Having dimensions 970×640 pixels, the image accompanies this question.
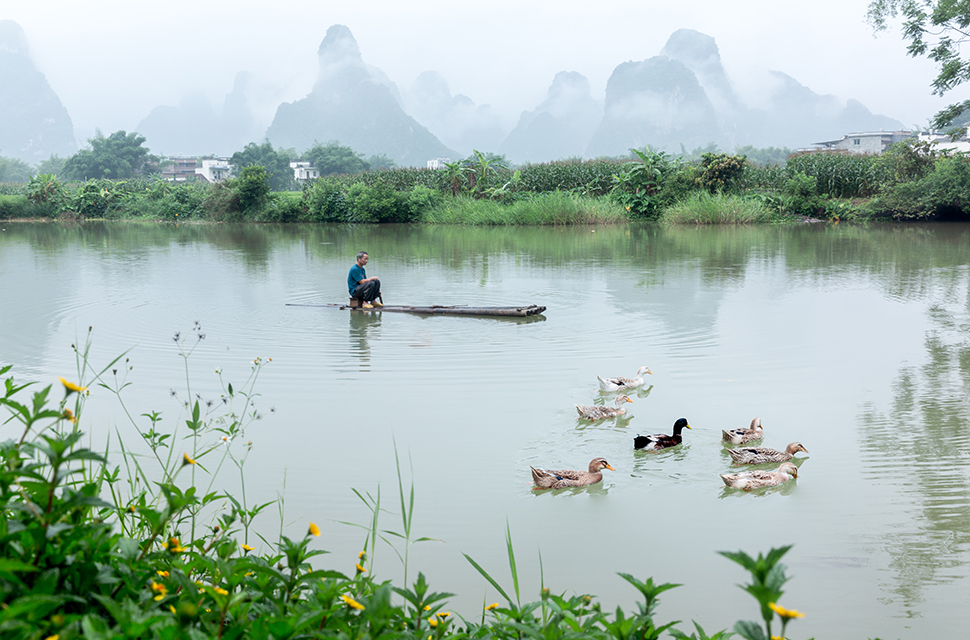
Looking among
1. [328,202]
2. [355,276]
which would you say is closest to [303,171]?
[328,202]

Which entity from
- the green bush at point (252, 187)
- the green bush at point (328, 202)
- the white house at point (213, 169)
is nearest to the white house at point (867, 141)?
the green bush at point (328, 202)

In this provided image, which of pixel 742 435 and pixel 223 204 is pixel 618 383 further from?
pixel 223 204

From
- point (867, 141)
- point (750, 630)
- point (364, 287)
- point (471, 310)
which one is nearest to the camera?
point (750, 630)

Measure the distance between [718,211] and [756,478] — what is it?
26.2 m

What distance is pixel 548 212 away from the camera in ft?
102

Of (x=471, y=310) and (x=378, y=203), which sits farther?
(x=378, y=203)

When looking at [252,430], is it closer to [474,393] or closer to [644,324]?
[474,393]

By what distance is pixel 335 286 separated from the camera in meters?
15.3

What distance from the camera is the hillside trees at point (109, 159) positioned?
7338cm

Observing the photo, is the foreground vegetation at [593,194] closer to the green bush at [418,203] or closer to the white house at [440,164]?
the green bush at [418,203]

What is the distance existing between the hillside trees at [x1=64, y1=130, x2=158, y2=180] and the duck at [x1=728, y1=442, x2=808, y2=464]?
77.7m

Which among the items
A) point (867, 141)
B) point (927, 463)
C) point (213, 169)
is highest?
point (867, 141)

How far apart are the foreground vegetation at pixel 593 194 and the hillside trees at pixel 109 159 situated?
1366 inches

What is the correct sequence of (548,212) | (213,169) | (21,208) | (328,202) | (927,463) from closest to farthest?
(927,463)
(548,212)
(328,202)
(21,208)
(213,169)
